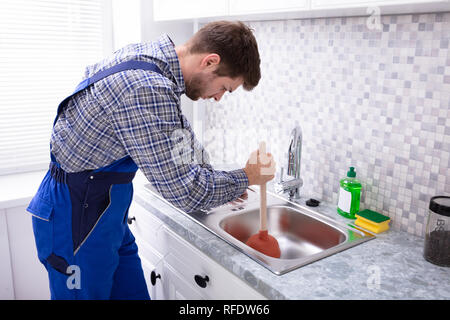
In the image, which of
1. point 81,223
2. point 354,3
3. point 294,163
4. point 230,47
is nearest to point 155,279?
point 81,223

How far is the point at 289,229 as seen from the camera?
5.28 feet

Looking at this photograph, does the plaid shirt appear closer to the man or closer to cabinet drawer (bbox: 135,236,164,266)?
the man

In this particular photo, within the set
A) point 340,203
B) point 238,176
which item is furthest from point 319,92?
point 238,176

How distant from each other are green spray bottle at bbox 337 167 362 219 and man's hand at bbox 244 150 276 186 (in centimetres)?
31

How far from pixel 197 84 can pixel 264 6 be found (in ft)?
1.14

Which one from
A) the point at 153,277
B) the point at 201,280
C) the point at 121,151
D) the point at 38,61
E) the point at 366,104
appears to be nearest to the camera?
the point at 121,151

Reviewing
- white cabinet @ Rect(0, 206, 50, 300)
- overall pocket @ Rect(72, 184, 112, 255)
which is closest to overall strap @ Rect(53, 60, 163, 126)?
overall pocket @ Rect(72, 184, 112, 255)

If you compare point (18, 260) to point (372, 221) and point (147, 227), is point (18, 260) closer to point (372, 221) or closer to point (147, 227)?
point (147, 227)

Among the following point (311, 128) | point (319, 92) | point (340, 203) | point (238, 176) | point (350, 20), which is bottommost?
point (340, 203)

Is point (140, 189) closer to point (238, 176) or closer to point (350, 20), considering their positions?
point (238, 176)

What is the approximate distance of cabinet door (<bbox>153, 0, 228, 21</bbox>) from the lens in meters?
1.50

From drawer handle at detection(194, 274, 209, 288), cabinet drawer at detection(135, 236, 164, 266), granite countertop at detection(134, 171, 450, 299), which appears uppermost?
granite countertop at detection(134, 171, 450, 299)
